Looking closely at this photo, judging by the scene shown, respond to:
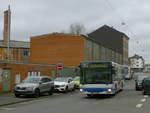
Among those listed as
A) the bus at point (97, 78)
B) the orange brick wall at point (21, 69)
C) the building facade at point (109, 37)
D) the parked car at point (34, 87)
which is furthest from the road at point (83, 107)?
the building facade at point (109, 37)

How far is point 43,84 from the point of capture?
69.6 ft

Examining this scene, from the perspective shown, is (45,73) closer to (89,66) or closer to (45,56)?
(89,66)

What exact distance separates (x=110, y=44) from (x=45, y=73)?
65991 millimetres

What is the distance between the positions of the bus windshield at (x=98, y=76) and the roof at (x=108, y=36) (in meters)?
74.7

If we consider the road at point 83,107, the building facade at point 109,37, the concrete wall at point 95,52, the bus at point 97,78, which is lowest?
the road at point 83,107

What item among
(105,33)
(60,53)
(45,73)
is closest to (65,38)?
(60,53)

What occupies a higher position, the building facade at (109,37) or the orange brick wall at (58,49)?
the building facade at (109,37)

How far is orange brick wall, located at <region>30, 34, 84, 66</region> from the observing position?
5384 cm

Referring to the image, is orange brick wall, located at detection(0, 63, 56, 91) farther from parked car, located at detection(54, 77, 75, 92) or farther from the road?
the road

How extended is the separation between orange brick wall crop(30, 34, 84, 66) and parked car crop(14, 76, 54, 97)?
1228 inches

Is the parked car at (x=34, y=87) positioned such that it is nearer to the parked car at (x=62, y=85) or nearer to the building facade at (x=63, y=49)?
the parked car at (x=62, y=85)

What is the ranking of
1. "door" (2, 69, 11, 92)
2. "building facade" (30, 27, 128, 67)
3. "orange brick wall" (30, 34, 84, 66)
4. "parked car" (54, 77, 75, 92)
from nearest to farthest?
1. "door" (2, 69, 11, 92)
2. "parked car" (54, 77, 75, 92)
3. "building facade" (30, 27, 128, 67)
4. "orange brick wall" (30, 34, 84, 66)

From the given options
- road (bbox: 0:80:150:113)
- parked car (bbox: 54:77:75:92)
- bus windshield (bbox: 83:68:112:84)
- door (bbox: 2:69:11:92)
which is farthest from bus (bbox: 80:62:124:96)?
door (bbox: 2:69:11:92)

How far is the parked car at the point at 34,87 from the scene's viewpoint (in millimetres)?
19453
